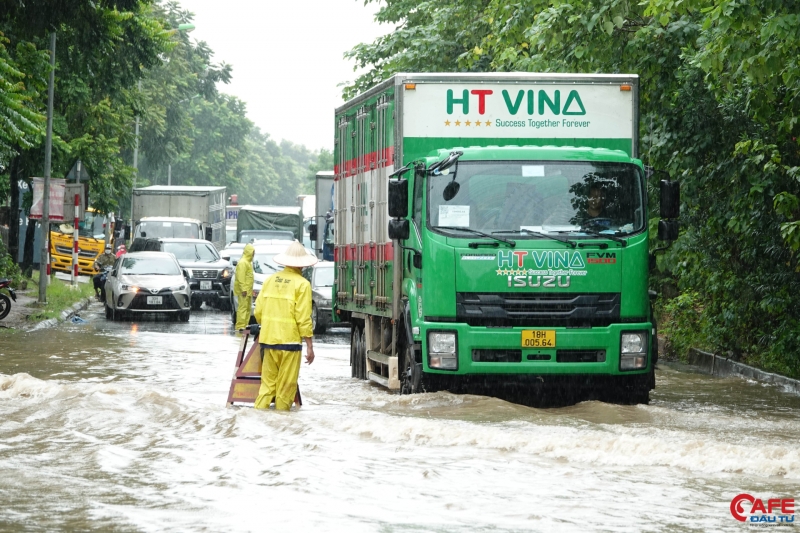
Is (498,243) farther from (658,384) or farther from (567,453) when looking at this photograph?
(658,384)

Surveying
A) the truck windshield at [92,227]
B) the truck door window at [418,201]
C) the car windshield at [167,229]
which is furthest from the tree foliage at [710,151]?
the truck windshield at [92,227]

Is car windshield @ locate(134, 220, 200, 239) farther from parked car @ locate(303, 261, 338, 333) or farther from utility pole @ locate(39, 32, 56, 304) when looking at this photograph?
parked car @ locate(303, 261, 338, 333)

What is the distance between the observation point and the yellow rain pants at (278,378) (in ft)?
38.7

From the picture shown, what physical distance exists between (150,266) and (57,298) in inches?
146

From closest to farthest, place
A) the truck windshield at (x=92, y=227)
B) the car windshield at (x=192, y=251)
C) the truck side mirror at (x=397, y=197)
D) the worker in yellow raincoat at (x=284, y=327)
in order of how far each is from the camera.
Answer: the worker in yellow raincoat at (x=284, y=327) < the truck side mirror at (x=397, y=197) < the car windshield at (x=192, y=251) < the truck windshield at (x=92, y=227)

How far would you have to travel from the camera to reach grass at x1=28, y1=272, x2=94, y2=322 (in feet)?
87.6

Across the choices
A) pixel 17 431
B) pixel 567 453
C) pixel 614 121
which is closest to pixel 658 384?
pixel 614 121

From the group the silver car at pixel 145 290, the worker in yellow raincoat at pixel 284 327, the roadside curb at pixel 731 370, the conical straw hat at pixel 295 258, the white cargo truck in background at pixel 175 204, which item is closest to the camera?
the worker in yellow raincoat at pixel 284 327

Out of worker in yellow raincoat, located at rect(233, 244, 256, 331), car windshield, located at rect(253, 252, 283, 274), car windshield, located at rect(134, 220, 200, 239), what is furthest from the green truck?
car windshield, located at rect(134, 220, 200, 239)

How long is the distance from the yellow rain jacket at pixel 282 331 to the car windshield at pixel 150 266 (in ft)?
58.5

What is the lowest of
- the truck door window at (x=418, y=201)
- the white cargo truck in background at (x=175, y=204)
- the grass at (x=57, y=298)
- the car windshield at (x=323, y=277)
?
the grass at (x=57, y=298)

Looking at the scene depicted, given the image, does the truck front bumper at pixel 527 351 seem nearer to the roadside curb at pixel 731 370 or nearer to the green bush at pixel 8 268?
the roadside curb at pixel 731 370

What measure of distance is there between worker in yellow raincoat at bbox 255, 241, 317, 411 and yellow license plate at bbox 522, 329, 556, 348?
6.95 ft

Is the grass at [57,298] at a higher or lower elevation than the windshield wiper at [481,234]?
lower
